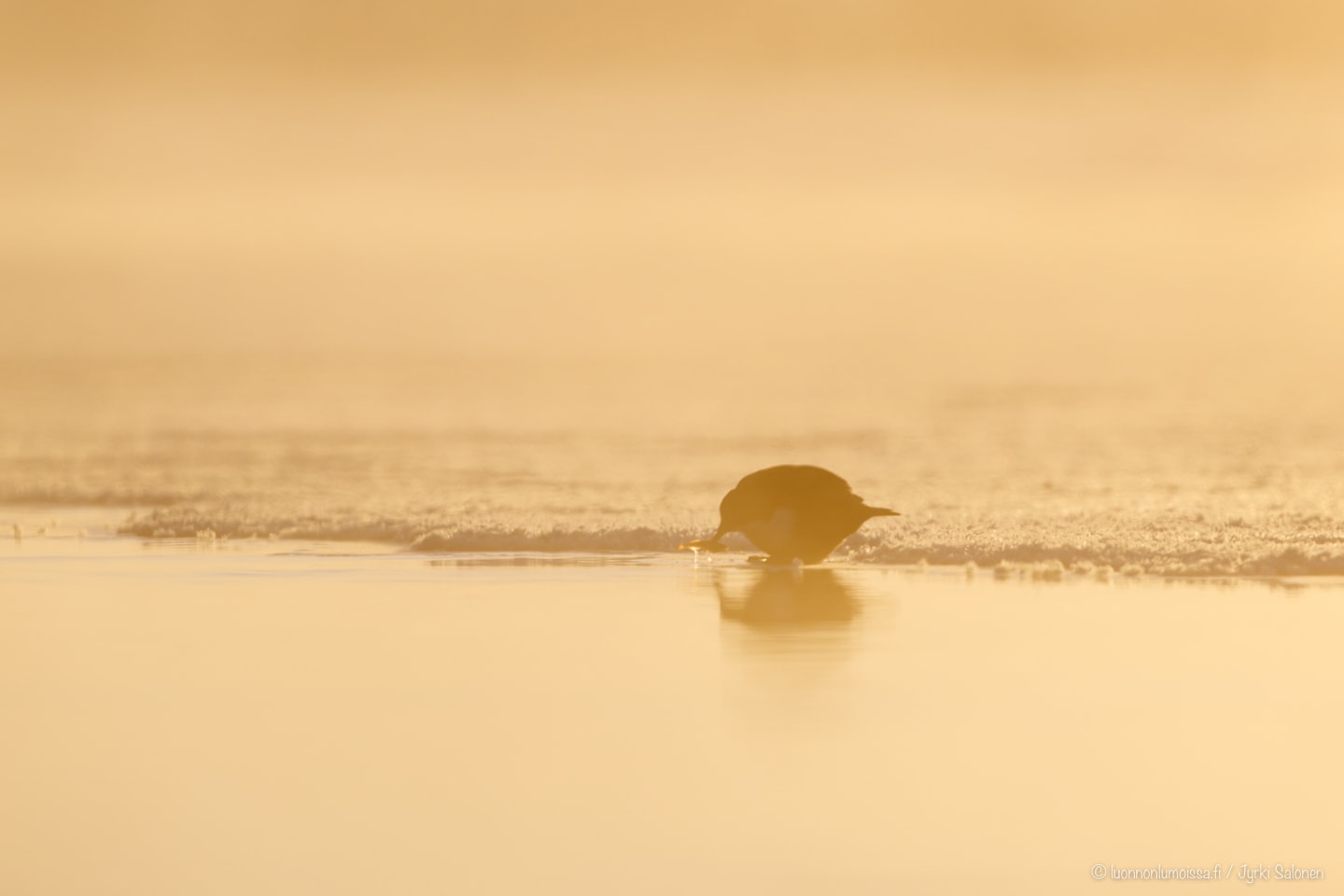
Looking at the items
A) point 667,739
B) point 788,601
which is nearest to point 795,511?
point 788,601

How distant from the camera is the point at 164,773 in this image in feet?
22.1

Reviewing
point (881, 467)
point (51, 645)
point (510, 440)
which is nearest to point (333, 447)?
point (510, 440)

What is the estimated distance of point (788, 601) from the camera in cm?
1132

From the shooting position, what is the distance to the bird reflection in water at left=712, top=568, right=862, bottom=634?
1026cm

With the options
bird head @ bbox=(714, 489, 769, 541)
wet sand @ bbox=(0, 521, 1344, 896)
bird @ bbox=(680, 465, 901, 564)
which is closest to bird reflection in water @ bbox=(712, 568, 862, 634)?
wet sand @ bbox=(0, 521, 1344, 896)

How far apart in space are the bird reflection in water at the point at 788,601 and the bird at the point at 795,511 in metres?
0.25

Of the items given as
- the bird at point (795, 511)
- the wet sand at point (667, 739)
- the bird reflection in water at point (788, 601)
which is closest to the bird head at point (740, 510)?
the bird at point (795, 511)

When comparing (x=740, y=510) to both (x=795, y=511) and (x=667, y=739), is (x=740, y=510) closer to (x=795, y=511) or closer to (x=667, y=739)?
(x=795, y=511)

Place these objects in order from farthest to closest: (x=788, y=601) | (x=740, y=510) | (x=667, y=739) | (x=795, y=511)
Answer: (x=740, y=510)
(x=795, y=511)
(x=788, y=601)
(x=667, y=739)

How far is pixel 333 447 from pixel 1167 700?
22102mm

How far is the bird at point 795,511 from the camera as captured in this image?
43.1ft

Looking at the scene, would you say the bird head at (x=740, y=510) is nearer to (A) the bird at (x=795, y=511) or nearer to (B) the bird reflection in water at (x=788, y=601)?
(A) the bird at (x=795, y=511)

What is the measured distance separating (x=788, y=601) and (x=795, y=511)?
194 centimetres

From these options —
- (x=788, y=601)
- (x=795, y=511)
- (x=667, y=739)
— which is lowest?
(x=667, y=739)
